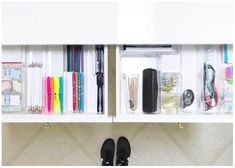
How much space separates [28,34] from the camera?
3.66 feet

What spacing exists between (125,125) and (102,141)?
133 millimetres

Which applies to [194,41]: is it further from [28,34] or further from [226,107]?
[28,34]

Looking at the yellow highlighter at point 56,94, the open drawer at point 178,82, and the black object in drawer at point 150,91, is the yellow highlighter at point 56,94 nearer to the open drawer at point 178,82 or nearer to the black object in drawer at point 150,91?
the open drawer at point 178,82

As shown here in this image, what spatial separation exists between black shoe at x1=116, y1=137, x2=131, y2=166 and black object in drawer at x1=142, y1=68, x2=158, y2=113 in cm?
29

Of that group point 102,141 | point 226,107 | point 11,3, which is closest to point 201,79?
point 226,107

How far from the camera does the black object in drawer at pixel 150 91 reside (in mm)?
1168

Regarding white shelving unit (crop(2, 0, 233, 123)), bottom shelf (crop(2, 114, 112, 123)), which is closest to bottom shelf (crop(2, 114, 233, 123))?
bottom shelf (crop(2, 114, 112, 123))

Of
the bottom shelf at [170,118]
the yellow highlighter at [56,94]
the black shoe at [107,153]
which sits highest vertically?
the yellow highlighter at [56,94]

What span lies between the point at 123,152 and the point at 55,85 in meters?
0.46

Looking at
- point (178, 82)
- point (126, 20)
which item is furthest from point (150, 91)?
point (126, 20)

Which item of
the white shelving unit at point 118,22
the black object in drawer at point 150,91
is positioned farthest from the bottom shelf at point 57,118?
the white shelving unit at point 118,22

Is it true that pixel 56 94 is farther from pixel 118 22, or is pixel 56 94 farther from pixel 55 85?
pixel 118 22

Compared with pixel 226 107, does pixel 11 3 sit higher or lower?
higher

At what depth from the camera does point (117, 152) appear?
4.57 ft
